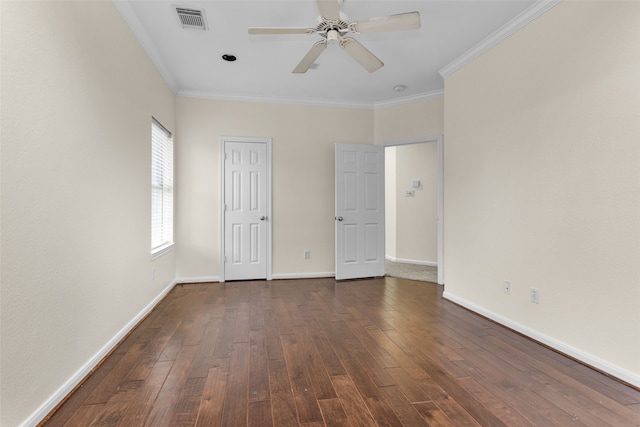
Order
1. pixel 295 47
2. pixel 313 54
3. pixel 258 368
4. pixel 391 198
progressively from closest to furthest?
pixel 258 368 → pixel 313 54 → pixel 295 47 → pixel 391 198

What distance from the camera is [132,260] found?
3014 millimetres

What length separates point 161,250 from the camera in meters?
3.90

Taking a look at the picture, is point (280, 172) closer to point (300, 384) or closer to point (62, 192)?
point (62, 192)

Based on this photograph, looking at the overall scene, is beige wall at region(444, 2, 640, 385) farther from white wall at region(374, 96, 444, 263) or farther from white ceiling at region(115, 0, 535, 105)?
white wall at region(374, 96, 444, 263)

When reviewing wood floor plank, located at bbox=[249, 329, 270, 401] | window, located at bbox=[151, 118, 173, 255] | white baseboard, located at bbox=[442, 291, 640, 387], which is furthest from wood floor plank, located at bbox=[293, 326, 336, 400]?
window, located at bbox=[151, 118, 173, 255]

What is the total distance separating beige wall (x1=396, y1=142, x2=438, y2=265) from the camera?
624 centimetres

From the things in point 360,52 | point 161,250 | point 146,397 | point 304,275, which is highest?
point 360,52

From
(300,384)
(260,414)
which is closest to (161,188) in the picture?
(300,384)

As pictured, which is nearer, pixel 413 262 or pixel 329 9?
pixel 329 9

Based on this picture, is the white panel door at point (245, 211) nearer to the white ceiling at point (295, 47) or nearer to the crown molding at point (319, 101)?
the crown molding at point (319, 101)

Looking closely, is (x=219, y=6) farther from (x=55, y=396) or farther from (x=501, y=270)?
(x=501, y=270)

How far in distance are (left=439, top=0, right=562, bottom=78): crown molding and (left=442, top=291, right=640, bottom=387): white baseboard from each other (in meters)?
2.55

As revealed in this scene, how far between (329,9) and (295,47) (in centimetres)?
122

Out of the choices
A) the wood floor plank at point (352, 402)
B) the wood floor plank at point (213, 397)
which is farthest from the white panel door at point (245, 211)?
the wood floor plank at point (352, 402)
